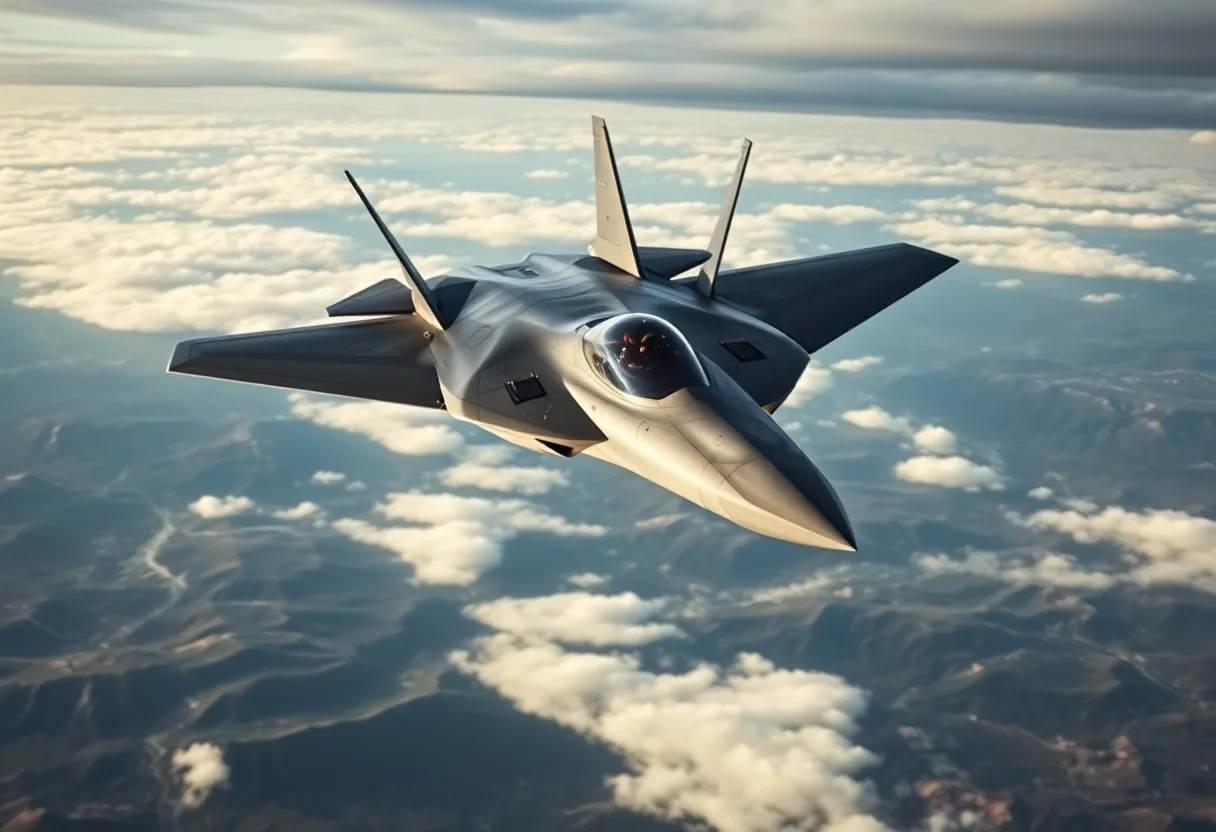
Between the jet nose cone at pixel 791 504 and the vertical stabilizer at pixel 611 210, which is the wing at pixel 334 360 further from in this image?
the jet nose cone at pixel 791 504

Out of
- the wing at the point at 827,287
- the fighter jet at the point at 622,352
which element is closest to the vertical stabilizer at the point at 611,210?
the fighter jet at the point at 622,352

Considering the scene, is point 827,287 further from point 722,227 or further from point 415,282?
point 415,282

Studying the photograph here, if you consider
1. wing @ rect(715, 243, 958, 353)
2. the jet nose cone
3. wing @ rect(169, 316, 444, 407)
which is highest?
wing @ rect(715, 243, 958, 353)

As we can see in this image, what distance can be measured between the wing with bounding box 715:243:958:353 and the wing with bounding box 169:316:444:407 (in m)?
9.70

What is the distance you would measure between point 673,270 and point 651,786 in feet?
429

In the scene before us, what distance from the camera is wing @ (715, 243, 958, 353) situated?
2528 centimetres

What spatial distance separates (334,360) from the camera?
22734 millimetres

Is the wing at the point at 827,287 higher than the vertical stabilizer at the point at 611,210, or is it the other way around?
the vertical stabilizer at the point at 611,210

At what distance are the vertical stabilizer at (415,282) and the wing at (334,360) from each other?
24.5 inches

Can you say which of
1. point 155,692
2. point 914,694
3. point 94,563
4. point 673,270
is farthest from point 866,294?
point 94,563

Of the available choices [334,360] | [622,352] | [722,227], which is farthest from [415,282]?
[622,352]

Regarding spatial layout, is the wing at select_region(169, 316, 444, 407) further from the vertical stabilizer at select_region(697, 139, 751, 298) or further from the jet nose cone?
the jet nose cone

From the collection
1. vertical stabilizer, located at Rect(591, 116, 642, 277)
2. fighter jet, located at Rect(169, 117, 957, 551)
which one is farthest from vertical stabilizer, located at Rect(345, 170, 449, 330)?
vertical stabilizer, located at Rect(591, 116, 642, 277)

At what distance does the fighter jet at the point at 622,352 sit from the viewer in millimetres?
14711
